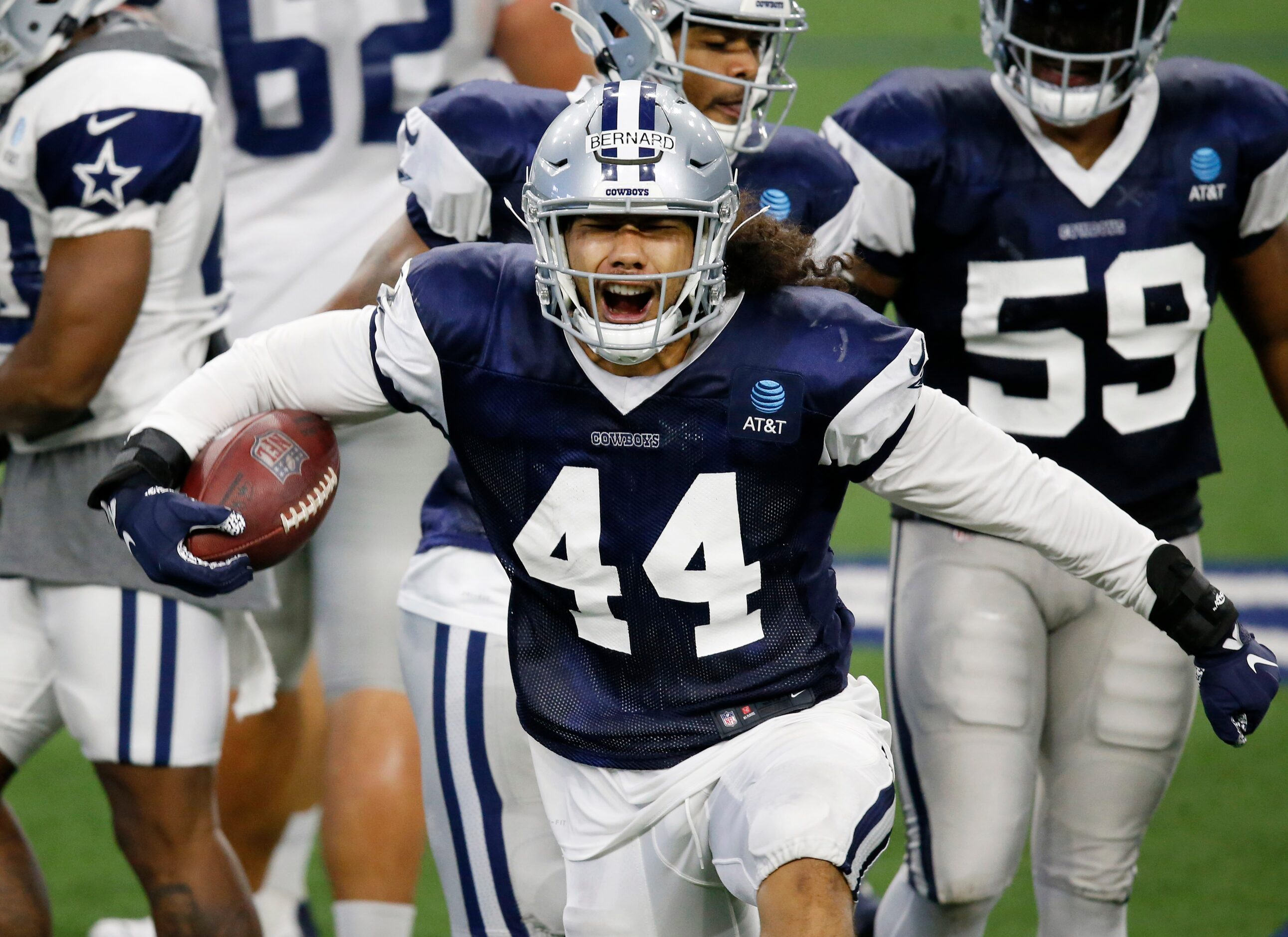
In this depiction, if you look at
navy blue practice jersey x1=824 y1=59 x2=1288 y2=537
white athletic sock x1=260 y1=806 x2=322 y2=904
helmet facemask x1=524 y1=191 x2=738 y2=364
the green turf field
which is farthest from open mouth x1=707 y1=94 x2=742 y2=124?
the green turf field

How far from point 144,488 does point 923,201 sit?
4.87 feet

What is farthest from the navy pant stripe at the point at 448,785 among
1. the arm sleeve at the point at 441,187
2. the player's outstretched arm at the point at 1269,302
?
the player's outstretched arm at the point at 1269,302

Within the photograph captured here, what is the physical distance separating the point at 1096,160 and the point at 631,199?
1.20m

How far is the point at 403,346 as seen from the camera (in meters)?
2.82

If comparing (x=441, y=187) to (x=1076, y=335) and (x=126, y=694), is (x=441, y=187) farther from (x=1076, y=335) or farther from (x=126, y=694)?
(x=1076, y=335)

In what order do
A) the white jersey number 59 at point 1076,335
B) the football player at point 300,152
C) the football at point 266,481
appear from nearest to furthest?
1. the football at point 266,481
2. the white jersey number 59 at point 1076,335
3. the football player at point 300,152

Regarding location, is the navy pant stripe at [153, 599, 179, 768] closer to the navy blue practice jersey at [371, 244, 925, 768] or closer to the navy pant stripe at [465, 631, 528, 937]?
the navy pant stripe at [465, 631, 528, 937]

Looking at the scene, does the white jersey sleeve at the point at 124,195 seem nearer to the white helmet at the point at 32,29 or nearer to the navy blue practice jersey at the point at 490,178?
the white helmet at the point at 32,29

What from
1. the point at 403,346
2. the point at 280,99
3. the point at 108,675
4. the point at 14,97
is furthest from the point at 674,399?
the point at 280,99

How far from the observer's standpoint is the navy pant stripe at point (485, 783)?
3.21m

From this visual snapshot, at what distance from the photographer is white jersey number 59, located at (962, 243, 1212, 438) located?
11.4 feet

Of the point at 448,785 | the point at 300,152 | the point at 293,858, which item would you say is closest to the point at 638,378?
the point at 448,785

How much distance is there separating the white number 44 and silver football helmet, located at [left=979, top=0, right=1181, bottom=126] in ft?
3.57

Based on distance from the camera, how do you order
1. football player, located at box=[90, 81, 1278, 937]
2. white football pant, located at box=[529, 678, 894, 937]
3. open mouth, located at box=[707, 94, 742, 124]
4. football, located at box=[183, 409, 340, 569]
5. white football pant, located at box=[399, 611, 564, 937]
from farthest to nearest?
1. open mouth, located at box=[707, 94, 742, 124]
2. white football pant, located at box=[399, 611, 564, 937]
3. football, located at box=[183, 409, 340, 569]
4. football player, located at box=[90, 81, 1278, 937]
5. white football pant, located at box=[529, 678, 894, 937]
